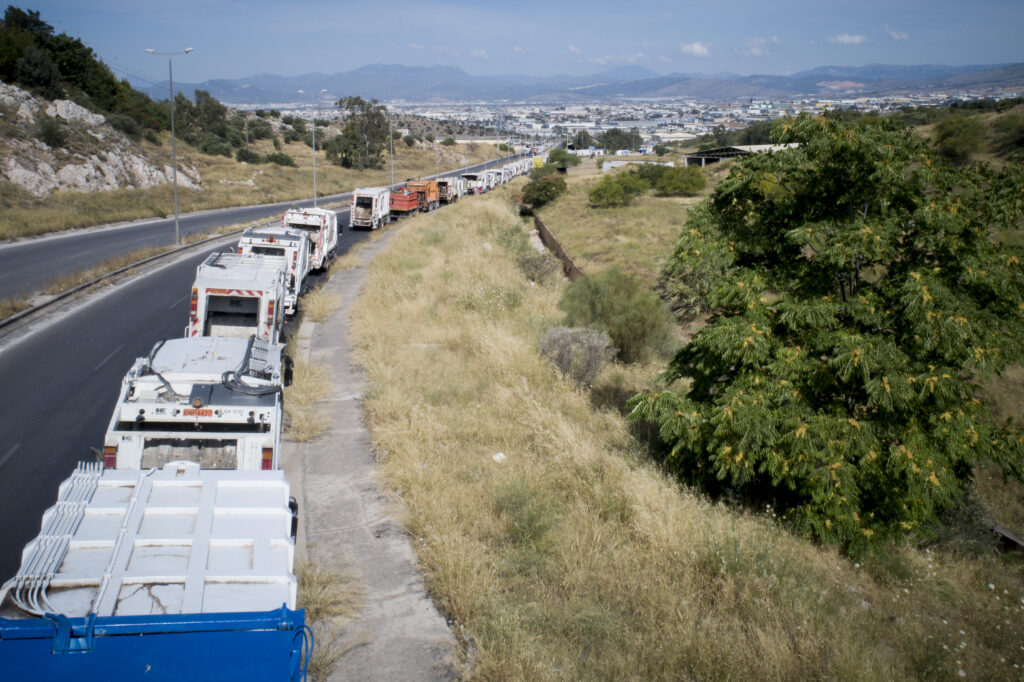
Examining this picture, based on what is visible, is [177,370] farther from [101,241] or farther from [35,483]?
[101,241]

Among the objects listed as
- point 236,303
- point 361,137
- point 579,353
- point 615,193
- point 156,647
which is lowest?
point 579,353

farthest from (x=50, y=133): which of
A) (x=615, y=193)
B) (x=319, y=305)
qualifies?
(x=615, y=193)

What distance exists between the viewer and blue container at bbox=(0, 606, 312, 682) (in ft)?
12.3

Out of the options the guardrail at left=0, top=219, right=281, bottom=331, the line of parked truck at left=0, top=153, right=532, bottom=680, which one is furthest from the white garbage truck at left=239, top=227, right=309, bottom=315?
the line of parked truck at left=0, top=153, right=532, bottom=680

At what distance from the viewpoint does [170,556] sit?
15.2 feet

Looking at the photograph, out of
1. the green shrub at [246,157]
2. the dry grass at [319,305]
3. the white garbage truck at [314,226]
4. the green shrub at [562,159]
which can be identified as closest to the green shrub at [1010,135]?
the white garbage truck at [314,226]

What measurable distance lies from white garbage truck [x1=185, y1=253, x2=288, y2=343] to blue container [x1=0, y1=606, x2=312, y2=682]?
9.80 m

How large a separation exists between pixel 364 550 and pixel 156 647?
3797 millimetres

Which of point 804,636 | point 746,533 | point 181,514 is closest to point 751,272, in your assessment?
point 746,533

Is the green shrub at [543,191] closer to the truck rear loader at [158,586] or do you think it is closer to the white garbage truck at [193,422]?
the white garbage truck at [193,422]

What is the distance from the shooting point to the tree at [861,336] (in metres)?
7.32

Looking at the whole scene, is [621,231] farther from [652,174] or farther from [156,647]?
[156,647]

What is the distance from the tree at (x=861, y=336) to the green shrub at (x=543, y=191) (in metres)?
47.6

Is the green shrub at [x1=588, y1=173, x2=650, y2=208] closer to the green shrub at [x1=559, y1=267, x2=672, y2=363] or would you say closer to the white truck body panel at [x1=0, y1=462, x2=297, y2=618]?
the green shrub at [x1=559, y1=267, x2=672, y2=363]
